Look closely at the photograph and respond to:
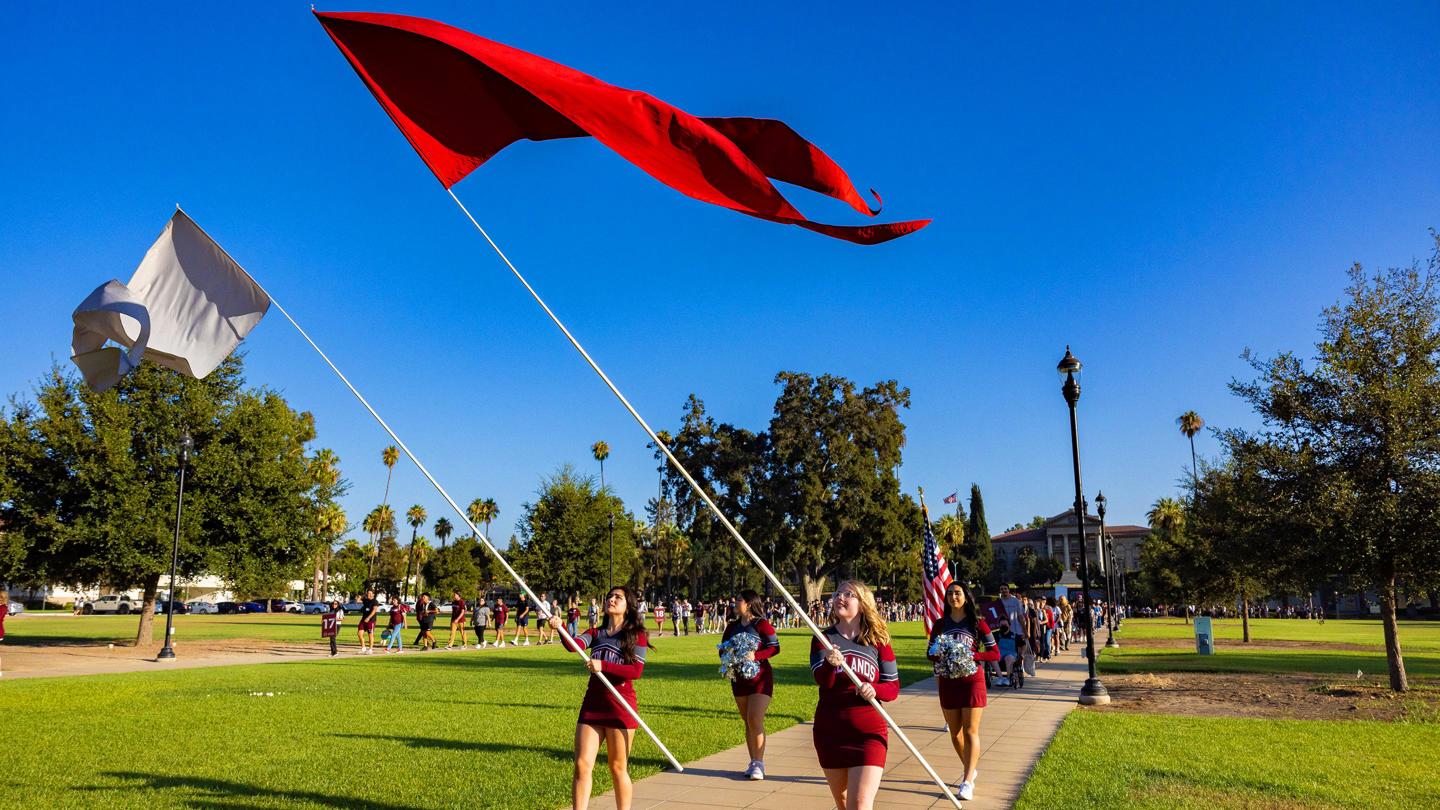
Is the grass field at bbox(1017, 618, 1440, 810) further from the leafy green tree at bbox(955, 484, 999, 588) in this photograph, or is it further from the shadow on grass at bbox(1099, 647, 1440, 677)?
the leafy green tree at bbox(955, 484, 999, 588)

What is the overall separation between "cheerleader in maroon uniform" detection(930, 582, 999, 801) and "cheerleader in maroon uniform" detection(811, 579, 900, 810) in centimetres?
315

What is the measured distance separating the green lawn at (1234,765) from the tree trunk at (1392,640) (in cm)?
477

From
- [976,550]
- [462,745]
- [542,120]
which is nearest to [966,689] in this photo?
[462,745]

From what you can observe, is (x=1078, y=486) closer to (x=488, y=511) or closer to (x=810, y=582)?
(x=810, y=582)

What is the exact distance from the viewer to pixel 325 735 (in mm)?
11891

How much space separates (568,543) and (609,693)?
144 feet

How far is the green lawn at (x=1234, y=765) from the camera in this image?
27.1 ft

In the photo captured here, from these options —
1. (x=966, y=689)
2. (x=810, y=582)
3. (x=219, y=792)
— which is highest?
(x=810, y=582)

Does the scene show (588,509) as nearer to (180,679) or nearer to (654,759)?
(180,679)

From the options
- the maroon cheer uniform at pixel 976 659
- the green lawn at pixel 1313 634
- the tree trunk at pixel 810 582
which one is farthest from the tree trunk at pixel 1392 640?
the tree trunk at pixel 810 582

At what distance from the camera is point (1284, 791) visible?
8.60m

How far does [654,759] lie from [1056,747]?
4829 mm

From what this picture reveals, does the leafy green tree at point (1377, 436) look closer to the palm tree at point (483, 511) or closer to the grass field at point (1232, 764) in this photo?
the grass field at point (1232, 764)

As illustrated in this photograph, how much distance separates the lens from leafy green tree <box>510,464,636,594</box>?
49156 millimetres
